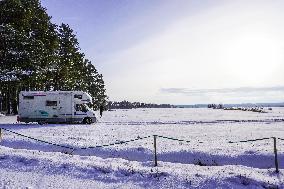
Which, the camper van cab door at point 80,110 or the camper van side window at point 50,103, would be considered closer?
the camper van side window at point 50,103

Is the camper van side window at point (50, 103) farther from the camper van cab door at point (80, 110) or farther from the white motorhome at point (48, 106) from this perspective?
the camper van cab door at point (80, 110)

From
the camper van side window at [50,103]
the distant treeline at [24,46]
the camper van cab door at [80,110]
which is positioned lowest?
the camper van cab door at [80,110]

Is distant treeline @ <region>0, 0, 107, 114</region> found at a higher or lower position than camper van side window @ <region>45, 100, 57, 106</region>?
higher

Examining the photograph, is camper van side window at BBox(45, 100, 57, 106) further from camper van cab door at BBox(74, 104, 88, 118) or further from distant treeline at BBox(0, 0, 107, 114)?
distant treeline at BBox(0, 0, 107, 114)

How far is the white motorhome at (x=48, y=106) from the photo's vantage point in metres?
37.9

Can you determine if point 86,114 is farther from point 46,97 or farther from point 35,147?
point 35,147

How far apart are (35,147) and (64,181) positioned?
10.5 metres

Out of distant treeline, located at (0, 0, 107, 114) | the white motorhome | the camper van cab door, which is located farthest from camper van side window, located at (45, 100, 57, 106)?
distant treeline, located at (0, 0, 107, 114)

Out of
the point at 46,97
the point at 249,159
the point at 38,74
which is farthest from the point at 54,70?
the point at 249,159

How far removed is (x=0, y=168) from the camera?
1276 cm

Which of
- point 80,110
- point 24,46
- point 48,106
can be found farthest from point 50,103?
point 24,46

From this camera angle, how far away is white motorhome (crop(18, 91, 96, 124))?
37906mm

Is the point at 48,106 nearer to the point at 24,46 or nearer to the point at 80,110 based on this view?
the point at 80,110

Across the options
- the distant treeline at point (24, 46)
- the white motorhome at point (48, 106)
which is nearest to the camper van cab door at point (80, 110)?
the white motorhome at point (48, 106)
